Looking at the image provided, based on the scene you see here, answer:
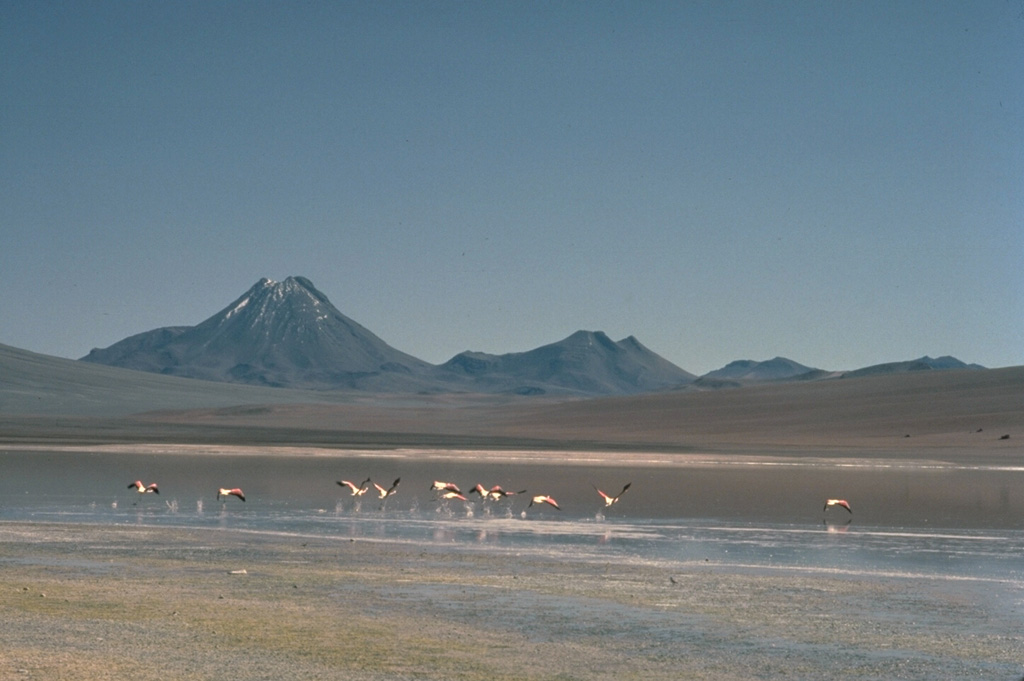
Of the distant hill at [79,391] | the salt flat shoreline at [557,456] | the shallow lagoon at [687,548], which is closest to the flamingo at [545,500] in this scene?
the shallow lagoon at [687,548]

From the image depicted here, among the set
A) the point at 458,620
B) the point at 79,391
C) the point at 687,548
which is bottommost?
the point at 458,620

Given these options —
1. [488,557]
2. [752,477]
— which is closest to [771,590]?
[488,557]

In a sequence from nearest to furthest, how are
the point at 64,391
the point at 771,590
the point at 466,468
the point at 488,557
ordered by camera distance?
1. the point at 771,590
2. the point at 488,557
3. the point at 466,468
4. the point at 64,391

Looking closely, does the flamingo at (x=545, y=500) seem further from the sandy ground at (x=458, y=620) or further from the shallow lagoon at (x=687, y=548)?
the sandy ground at (x=458, y=620)

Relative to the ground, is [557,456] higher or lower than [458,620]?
higher

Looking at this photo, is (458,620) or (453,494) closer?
(458,620)

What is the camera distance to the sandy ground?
37.9ft

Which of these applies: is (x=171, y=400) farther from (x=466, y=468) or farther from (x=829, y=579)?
(x=829, y=579)

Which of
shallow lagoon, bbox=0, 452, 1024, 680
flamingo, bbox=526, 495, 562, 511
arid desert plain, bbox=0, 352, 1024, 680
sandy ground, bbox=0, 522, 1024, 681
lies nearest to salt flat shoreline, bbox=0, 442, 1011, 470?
arid desert plain, bbox=0, 352, 1024, 680

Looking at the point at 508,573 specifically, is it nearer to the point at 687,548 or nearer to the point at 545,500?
the point at 687,548

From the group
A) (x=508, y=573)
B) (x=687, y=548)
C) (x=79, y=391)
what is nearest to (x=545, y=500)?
(x=687, y=548)

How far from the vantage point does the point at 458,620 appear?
1394 cm

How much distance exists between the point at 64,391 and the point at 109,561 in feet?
506

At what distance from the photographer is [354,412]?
149 meters
